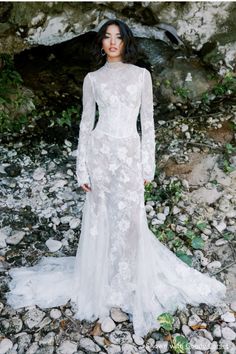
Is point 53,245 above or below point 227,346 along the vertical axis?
above

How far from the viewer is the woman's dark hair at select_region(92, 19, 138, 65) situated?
2.90 metres

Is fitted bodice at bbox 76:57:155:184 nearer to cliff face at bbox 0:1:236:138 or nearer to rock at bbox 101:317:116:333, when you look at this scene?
rock at bbox 101:317:116:333

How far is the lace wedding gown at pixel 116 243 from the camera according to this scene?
3078 millimetres

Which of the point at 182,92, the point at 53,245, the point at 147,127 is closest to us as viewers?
the point at 147,127

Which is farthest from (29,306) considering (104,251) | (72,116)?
(72,116)

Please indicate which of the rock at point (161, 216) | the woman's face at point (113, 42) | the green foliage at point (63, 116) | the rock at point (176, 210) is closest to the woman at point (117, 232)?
the woman's face at point (113, 42)

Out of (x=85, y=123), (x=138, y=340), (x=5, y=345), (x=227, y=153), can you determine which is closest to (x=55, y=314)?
(x=5, y=345)

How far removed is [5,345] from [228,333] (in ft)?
5.14

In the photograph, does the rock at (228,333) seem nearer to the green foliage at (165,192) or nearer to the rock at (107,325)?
the rock at (107,325)

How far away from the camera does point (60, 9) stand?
210 inches

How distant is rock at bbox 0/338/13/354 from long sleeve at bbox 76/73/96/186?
122 cm

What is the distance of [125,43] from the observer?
294cm

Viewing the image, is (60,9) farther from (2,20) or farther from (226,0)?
(226,0)

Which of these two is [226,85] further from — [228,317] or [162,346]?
[162,346]
